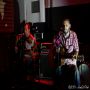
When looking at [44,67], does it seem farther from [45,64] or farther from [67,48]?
[67,48]

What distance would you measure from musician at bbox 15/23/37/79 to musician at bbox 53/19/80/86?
0.68 feet

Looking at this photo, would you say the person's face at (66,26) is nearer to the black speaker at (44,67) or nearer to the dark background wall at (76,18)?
the dark background wall at (76,18)

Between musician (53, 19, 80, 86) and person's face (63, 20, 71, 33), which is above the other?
person's face (63, 20, 71, 33)

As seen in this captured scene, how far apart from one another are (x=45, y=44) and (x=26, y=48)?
0.58 feet

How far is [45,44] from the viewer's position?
2.16 metres

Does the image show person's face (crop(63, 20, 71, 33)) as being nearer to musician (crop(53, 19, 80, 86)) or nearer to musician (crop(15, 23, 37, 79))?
musician (crop(53, 19, 80, 86))

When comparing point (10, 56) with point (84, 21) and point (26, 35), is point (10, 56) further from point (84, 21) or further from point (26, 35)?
point (84, 21)

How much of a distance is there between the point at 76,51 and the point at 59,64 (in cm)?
17

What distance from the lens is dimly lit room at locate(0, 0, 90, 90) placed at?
2.06 meters

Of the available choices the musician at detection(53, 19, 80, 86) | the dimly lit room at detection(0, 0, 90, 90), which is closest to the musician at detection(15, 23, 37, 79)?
the dimly lit room at detection(0, 0, 90, 90)

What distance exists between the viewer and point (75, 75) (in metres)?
2.09

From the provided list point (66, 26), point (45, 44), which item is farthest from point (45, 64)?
point (66, 26)

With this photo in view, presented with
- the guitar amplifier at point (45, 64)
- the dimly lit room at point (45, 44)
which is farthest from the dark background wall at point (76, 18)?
the guitar amplifier at point (45, 64)

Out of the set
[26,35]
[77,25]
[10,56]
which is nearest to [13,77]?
[10,56]
